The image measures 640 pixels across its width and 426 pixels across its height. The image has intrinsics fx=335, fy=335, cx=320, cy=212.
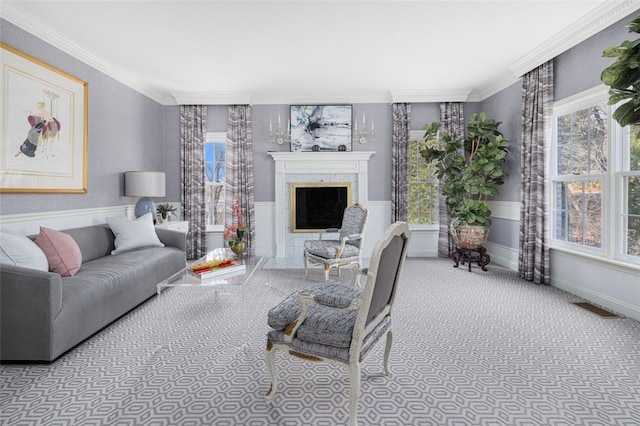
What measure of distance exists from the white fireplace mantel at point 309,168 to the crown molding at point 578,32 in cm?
254

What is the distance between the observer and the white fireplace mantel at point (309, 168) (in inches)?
233

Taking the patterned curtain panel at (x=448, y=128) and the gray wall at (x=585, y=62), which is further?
the patterned curtain panel at (x=448, y=128)

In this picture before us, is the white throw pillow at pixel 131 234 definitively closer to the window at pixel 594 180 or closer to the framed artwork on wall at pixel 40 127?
the framed artwork on wall at pixel 40 127

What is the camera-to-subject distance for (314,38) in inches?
150

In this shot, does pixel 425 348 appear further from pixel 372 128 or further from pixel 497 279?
pixel 372 128

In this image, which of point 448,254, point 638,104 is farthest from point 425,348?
point 448,254

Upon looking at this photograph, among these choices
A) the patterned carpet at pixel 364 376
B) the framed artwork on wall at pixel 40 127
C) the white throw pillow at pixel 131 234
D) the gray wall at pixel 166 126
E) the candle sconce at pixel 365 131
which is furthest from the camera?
the candle sconce at pixel 365 131

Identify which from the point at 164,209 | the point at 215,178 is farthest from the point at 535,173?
the point at 164,209

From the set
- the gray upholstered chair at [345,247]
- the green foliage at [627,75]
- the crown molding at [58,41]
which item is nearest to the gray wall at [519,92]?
the green foliage at [627,75]

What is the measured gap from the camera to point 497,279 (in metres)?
4.61

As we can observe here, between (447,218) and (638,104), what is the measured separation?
12.3ft

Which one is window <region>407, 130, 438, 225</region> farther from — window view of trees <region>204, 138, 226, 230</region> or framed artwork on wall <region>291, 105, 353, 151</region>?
window view of trees <region>204, 138, 226, 230</region>

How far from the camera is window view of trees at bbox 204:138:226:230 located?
6199 millimetres

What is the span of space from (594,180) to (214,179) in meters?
5.60
